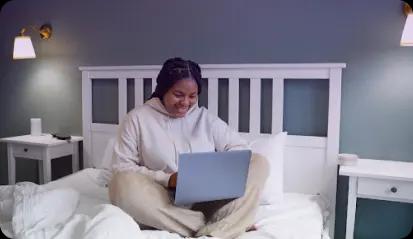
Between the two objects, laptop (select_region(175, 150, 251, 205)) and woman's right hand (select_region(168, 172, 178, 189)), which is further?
woman's right hand (select_region(168, 172, 178, 189))

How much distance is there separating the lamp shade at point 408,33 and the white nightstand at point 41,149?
166cm

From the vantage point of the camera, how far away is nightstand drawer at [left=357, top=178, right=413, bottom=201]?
1.31m

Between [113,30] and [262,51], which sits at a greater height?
[113,30]

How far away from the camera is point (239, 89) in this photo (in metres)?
1.76

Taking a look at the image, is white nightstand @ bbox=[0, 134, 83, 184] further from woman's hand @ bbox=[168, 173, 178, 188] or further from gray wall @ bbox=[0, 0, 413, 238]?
woman's hand @ bbox=[168, 173, 178, 188]

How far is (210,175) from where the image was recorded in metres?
1.06

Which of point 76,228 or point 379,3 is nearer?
point 76,228

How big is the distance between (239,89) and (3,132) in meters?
1.71

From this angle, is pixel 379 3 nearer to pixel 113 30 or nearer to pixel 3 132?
pixel 113 30

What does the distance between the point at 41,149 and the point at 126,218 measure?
1.22 meters

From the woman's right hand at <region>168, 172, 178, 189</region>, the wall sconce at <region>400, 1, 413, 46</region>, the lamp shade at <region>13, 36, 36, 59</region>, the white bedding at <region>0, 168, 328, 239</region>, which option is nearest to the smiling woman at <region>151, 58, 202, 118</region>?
the woman's right hand at <region>168, 172, 178, 189</region>

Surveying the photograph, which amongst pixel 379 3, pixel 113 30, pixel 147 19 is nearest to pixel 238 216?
pixel 379 3

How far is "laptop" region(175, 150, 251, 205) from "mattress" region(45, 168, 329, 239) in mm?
134

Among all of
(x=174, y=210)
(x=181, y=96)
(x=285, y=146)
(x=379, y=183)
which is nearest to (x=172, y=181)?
(x=174, y=210)
